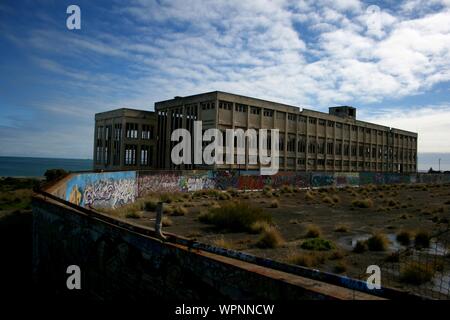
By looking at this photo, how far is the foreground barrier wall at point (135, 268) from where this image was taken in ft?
11.2

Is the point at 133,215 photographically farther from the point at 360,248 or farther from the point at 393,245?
the point at 393,245

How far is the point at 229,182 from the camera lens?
3459cm

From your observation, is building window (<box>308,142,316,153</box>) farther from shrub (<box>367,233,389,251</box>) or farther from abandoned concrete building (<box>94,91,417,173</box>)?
shrub (<box>367,233,389,251</box>)

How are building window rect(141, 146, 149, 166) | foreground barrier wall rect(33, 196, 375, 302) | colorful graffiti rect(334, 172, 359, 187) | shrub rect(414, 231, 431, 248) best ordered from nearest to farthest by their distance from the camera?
foreground barrier wall rect(33, 196, 375, 302)
shrub rect(414, 231, 431, 248)
colorful graffiti rect(334, 172, 359, 187)
building window rect(141, 146, 149, 166)

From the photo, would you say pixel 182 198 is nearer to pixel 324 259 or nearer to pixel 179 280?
pixel 324 259

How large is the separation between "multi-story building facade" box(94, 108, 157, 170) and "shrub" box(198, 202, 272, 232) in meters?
33.1

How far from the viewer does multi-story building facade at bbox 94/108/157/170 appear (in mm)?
45812

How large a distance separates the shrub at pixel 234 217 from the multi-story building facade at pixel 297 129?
2279 centimetres

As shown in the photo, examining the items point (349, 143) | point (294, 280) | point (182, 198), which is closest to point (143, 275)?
point (294, 280)

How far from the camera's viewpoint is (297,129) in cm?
5156

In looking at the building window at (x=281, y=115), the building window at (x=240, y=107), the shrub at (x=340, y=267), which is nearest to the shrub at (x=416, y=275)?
the shrub at (x=340, y=267)

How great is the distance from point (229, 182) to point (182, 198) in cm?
996

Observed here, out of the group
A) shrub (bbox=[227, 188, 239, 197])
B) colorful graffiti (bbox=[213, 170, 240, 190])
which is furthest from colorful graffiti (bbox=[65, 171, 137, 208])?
colorful graffiti (bbox=[213, 170, 240, 190])

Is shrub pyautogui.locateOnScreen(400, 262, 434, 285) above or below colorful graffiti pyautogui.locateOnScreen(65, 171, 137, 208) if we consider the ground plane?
below
